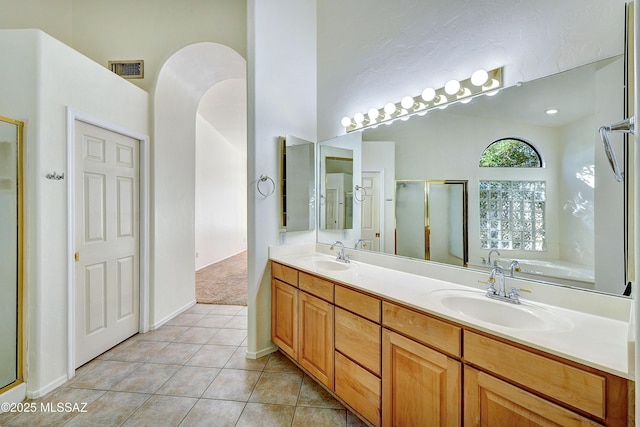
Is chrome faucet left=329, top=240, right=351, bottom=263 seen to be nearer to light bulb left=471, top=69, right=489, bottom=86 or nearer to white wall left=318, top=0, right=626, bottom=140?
white wall left=318, top=0, right=626, bottom=140

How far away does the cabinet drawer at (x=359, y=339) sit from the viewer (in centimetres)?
139

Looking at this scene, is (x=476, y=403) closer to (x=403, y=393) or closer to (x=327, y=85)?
(x=403, y=393)

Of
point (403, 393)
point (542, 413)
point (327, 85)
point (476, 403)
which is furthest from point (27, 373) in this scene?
point (327, 85)

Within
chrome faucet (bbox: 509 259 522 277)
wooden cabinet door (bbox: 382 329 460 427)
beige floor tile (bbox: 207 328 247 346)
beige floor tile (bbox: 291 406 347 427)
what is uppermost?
chrome faucet (bbox: 509 259 522 277)

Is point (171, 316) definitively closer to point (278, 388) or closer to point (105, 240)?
point (105, 240)

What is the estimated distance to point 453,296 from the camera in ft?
4.53

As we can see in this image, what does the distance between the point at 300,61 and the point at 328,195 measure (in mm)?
Result: 1359

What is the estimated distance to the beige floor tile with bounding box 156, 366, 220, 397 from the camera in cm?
183

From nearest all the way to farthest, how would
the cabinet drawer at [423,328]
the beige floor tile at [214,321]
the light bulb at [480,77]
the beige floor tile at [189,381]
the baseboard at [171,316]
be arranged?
the cabinet drawer at [423,328]
the light bulb at [480,77]
the beige floor tile at [189,381]
the baseboard at [171,316]
the beige floor tile at [214,321]

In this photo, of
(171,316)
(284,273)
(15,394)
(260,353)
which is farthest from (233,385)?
(171,316)

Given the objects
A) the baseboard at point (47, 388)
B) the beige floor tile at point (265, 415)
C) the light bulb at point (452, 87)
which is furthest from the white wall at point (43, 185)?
the light bulb at point (452, 87)

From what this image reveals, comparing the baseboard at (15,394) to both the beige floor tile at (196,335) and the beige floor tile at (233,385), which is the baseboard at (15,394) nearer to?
the beige floor tile at (196,335)

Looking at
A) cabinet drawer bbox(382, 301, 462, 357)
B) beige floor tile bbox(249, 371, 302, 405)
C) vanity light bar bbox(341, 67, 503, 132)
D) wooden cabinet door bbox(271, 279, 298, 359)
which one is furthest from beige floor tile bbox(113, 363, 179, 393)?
vanity light bar bbox(341, 67, 503, 132)

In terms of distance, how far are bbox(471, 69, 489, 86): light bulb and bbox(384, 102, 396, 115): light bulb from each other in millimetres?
569
